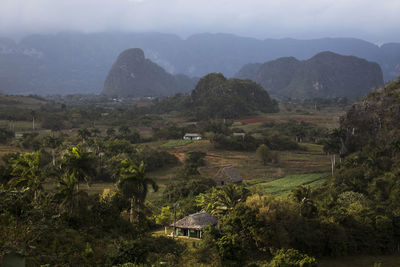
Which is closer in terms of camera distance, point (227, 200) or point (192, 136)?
point (227, 200)

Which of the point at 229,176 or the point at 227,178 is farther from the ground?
the point at 229,176

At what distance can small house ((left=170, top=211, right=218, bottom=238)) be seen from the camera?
2583 cm

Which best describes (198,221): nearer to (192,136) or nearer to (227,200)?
(227,200)

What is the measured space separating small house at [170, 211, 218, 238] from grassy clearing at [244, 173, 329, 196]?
1202cm

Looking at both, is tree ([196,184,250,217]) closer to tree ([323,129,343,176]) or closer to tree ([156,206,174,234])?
tree ([156,206,174,234])

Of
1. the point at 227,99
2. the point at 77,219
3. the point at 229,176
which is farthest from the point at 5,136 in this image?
the point at 227,99

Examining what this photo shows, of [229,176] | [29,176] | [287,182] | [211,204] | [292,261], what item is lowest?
→ [287,182]

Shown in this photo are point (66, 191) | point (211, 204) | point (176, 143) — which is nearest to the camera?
point (66, 191)

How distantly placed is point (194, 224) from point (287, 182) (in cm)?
1901

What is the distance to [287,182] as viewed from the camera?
4194 centimetres

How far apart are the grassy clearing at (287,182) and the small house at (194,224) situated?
12.0m

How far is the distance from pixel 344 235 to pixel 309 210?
2738 mm

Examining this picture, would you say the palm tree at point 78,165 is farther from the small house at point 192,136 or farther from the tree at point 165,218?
the small house at point 192,136

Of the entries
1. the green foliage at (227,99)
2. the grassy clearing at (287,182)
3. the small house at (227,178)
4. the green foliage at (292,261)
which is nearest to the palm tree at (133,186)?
the green foliage at (292,261)
